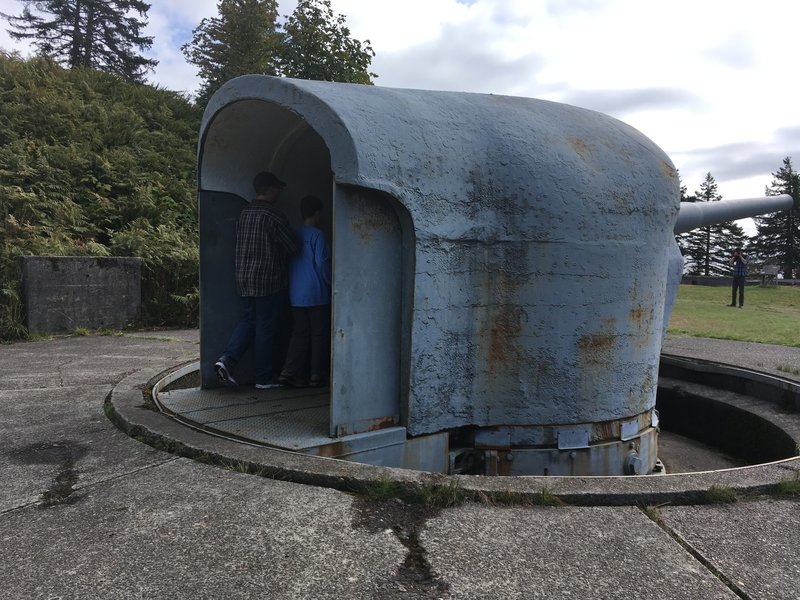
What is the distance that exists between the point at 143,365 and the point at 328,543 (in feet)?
14.3

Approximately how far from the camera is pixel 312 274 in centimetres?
435

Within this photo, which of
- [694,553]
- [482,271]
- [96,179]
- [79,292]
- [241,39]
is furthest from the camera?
[241,39]

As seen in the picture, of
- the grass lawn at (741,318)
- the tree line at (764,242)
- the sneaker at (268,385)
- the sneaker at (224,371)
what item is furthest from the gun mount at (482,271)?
the tree line at (764,242)

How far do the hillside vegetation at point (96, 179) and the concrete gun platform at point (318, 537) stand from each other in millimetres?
6005

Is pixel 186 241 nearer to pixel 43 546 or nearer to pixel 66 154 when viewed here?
pixel 66 154

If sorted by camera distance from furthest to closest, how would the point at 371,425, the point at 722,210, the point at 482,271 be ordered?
1. the point at 722,210
2. the point at 482,271
3. the point at 371,425

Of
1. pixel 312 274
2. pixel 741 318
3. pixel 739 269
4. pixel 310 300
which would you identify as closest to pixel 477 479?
pixel 310 300

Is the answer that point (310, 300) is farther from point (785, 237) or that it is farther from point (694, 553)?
point (785, 237)

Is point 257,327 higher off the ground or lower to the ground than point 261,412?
Answer: higher

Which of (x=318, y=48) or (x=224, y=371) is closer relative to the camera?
(x=224, y=371)

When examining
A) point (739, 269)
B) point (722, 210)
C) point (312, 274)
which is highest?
point (722, 210)

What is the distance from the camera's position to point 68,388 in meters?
4.74

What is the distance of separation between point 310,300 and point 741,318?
41.1 ft

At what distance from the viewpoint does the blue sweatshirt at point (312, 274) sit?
14.2ft
